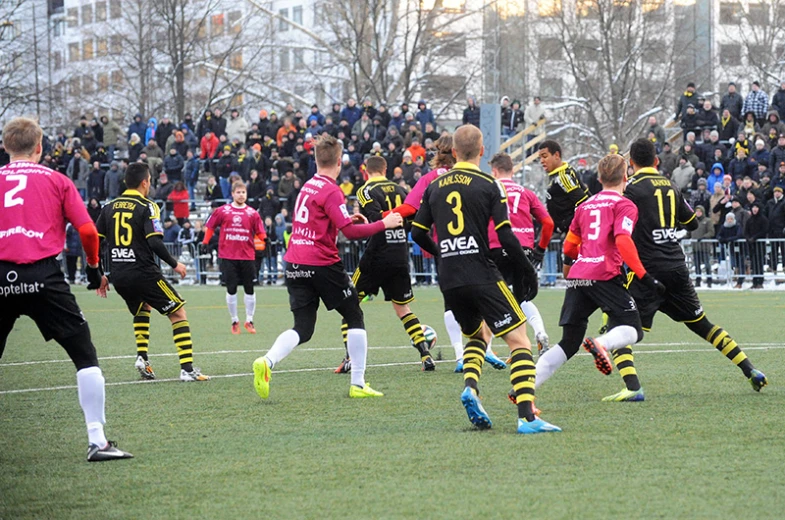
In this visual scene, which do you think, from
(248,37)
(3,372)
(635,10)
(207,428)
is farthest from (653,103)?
(207,428)

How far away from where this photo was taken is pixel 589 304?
8.97 meters

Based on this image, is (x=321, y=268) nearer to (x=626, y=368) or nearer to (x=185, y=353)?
(x=185, y=353)

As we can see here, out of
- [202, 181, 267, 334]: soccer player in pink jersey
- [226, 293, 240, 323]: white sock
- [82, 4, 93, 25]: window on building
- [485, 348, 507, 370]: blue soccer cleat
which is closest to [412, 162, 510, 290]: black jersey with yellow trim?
[485, 348, 507, 370]: blue soccer cleat

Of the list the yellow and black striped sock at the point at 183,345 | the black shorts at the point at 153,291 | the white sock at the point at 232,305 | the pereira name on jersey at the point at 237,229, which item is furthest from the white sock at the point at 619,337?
the pereira name on jersey at the point at 237,229

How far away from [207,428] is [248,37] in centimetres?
4823

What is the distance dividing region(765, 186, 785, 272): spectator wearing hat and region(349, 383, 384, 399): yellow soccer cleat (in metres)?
16.4

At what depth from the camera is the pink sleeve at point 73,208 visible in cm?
705

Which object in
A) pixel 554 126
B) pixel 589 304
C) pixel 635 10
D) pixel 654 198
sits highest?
pixel 635 10

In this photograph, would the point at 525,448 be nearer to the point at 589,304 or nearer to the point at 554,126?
the point at 589,304

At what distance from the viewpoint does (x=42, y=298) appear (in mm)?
6914

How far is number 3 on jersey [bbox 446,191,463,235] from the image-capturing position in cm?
770

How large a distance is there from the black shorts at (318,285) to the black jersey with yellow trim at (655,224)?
2.35 metres

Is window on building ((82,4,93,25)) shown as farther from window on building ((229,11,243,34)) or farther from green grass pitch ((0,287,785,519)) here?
green grass pitch ((0,287,785,519))

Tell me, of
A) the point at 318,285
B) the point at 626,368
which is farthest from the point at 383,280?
the point at 626,368
